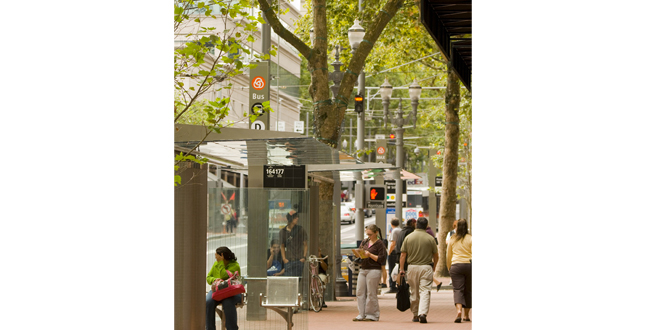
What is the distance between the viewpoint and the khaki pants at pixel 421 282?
522 inches

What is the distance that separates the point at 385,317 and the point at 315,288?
1.77m

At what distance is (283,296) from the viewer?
36.1 ft

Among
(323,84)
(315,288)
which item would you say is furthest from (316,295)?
(323,84)

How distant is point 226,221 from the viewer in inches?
429

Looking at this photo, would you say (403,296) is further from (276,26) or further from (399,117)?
(399,117)

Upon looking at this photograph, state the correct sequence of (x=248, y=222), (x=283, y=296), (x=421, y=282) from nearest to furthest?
(x=283, y=296)
(x=248, y=222)
(x=421, y=282)

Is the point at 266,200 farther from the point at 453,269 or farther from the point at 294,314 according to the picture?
the point at 453,269

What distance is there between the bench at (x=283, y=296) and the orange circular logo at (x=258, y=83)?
664 centimetres

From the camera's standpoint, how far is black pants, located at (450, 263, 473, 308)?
1295 centimetres

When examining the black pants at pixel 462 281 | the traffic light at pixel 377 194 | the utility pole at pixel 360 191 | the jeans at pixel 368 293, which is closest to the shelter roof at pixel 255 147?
the jeans at pixel 368 293

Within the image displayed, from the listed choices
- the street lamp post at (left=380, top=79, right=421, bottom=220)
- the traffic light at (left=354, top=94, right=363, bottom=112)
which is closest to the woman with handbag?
the traffic light at (left=354, top=94, right=363, bottom=112)

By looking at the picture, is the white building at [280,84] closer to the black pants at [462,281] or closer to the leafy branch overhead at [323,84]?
the leafy branch overhead at [323,84]

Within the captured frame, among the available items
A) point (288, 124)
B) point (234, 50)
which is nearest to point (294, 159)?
point (234, 50)

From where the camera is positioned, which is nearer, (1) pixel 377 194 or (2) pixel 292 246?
(2) pixel 292 246
